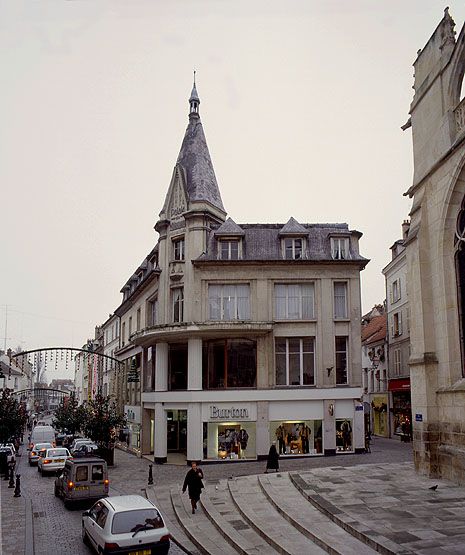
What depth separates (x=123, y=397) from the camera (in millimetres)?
54094

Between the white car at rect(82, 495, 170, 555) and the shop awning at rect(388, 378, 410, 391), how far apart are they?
32671 mm

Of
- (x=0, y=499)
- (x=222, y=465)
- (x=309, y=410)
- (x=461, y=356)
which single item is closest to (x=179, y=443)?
(x=222, y=465)

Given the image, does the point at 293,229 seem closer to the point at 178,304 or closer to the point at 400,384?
the point at 178,304

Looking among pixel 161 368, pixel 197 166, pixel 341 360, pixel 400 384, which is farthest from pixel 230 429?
pixel 197 166

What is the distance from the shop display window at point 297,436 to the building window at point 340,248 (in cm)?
1012

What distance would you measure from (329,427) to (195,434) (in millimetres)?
7894

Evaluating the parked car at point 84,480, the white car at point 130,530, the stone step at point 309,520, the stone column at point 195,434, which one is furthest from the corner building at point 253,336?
the white car at point 130,530

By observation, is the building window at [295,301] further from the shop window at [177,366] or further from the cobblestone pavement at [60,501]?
the cobblestone pavement at [60,501]

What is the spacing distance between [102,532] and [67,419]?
41.7m

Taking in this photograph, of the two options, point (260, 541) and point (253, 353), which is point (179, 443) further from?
point (260, 541)

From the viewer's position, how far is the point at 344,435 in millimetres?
35188

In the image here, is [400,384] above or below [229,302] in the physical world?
below

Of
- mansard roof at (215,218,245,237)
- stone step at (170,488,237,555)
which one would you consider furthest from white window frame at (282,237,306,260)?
stone step at (170,488,237,555)

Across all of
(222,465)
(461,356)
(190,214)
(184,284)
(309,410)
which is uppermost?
(190,214)
